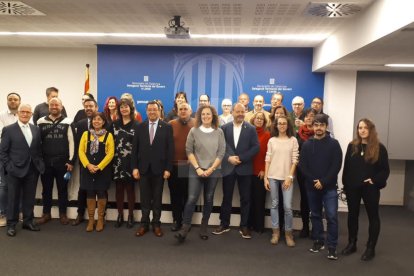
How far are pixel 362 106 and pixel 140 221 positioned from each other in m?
4.04

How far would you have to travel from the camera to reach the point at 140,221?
4602 millimetres

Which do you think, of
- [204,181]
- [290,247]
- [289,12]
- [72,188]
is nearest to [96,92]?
[72,188]

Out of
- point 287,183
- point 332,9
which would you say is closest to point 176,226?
point 287,183

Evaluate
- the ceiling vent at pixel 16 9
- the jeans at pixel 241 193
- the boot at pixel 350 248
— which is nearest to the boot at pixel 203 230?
the jeans at pixel 241 193

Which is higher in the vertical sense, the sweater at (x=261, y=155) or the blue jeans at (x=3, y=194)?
the sweater at (x=261, y=155)

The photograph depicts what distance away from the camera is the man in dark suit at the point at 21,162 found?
13.4 feet

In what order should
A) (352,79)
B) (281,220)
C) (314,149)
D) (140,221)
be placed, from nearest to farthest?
(314,149)
(281,220)
(140,221)
(352,79)

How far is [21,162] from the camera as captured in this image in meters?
4.09

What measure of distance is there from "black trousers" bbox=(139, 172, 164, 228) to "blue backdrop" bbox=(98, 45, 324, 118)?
273 centimetres

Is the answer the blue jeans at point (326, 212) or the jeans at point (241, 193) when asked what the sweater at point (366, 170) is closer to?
the blue jeans at point (326, 212)

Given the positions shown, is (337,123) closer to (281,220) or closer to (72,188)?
(281,220)

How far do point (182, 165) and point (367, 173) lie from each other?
2.04m

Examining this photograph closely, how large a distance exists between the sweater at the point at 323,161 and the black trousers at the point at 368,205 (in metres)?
0.23

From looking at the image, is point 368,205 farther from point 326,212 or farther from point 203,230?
point 203,230
